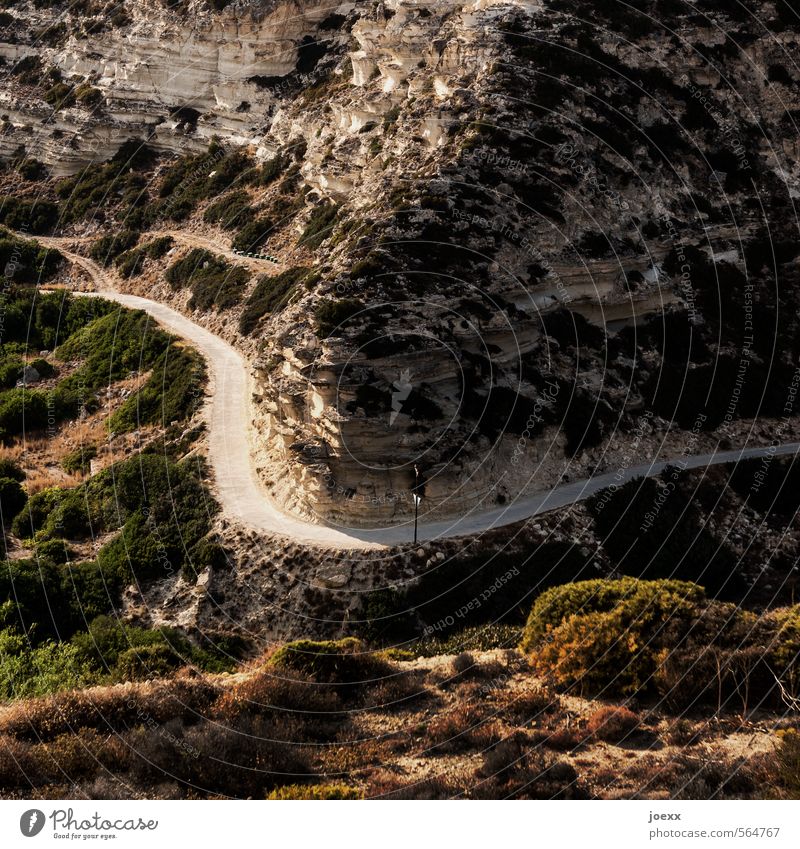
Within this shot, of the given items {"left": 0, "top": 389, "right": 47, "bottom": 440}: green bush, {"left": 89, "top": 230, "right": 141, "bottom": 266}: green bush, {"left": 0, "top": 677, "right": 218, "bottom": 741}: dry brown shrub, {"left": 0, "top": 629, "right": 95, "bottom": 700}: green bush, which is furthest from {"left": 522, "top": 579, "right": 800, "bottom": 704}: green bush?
{"left": 89, "top": 230, "right": 141, "bottom": 266}: green bush

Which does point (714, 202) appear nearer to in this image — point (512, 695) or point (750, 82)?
point (750, 82)

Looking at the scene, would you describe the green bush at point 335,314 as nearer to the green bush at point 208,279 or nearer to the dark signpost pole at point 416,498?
the dark signpost pole at point 416,498

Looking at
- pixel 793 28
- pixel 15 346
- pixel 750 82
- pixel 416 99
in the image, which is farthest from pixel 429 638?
pixel 793 28

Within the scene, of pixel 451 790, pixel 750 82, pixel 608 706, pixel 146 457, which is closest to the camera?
pixel 451 790

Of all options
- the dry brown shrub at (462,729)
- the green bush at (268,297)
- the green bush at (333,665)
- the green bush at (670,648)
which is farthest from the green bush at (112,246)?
the dry brown shrub at (462,729)

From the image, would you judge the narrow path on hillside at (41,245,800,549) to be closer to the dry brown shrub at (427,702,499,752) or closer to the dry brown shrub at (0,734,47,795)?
the dry brown shrub at (427,702,499,752)

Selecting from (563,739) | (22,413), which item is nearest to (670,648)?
(563,739)

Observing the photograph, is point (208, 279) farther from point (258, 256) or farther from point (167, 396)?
point (167, 396)
